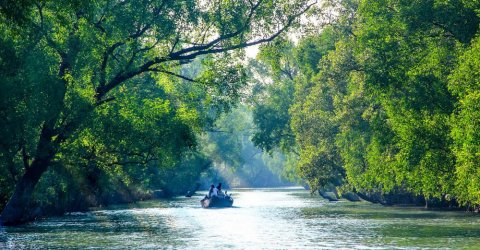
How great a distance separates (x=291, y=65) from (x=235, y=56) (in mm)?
48655

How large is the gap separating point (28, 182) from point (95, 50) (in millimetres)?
8281

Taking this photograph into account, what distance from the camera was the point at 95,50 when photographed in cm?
3878

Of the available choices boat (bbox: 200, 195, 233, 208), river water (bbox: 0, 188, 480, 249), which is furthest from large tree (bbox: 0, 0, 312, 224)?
boat (bbox: 200, 195, 233, 208)

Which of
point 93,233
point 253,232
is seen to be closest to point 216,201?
point 253,232

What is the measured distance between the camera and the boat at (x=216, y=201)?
6725cm

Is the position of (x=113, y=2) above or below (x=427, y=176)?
above

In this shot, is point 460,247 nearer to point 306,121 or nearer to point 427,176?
point 427,176

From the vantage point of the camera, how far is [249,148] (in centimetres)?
18300

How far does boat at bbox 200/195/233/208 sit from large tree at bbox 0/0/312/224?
89.7 ft

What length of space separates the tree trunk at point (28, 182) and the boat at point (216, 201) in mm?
28020

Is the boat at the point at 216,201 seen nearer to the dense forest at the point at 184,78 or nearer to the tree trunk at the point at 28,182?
the dense forest at the point at 184,78

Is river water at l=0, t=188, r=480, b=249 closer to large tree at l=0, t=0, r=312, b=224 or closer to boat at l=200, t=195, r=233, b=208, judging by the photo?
large tree at l=0, t=0, r=312, b=224

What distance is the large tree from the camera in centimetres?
3681

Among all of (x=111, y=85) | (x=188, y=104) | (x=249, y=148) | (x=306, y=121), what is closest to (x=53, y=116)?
(x=111, y=85)
